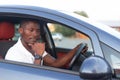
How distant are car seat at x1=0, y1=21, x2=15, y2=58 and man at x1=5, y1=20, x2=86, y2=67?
16 centimetres

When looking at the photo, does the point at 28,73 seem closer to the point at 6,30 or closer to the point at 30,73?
the point at 30,73

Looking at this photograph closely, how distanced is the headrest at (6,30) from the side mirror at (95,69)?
4.07 feet

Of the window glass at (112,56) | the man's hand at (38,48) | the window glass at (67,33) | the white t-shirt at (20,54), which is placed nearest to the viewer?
the window glass at (112,56)

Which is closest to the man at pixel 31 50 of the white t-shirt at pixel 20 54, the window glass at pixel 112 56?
the white t-shirt at pixel 20 54

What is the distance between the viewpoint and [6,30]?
4.50 m

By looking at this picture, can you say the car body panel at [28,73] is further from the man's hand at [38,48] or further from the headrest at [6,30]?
the headrest at [6,30]

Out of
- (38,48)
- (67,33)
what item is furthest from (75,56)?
(67,33)

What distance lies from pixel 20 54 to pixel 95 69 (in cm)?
97

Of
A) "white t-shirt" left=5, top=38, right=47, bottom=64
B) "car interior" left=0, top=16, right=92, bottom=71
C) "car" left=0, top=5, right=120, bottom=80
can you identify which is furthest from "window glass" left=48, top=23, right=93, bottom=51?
"white t-shirt" left=5, top=38, right=47, bottom=64

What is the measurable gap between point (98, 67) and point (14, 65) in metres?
0.78

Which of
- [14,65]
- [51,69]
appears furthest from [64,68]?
[14,65]

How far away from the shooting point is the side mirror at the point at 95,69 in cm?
345

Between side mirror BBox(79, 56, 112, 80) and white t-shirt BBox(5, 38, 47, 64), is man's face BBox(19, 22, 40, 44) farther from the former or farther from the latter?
side mirror BBox(79, 56, 112, 80)

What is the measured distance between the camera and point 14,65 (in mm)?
3885
